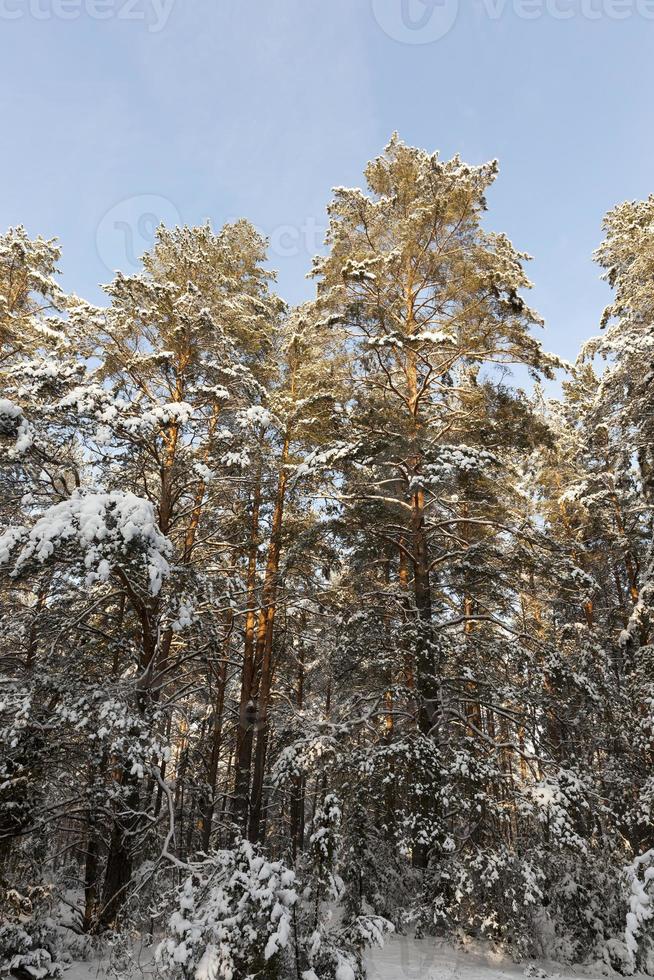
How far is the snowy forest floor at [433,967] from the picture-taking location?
276 inches

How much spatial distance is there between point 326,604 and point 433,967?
6412 millimetres

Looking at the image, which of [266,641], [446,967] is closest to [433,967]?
[446,967]

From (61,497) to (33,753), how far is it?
129 inches

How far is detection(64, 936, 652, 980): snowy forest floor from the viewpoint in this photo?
701 cm

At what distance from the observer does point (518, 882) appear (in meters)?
7.48

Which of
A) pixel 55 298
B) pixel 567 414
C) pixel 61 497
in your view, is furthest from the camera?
pixel 567 414

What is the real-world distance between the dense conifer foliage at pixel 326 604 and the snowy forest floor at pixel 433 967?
0.32 m

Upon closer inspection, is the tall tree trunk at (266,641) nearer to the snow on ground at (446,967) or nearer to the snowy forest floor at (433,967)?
the snowy forest floor at (433,967)

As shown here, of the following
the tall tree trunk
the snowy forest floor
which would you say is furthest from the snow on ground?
the tall tree trunk

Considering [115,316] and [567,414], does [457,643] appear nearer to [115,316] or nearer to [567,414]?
[115,316]

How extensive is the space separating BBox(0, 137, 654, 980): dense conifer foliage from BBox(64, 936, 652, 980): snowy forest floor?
0.32 m

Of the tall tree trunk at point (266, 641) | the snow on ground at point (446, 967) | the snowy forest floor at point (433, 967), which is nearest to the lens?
the snowy forest floor at point (433, 967)

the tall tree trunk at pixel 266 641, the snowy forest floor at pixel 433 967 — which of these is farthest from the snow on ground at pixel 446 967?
the tall tree trunk at pixel 266 641

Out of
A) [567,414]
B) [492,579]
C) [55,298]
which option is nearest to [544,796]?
[492,579]
